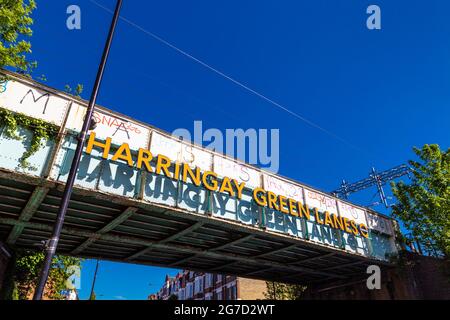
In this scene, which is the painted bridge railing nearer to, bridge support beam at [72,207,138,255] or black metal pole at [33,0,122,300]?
bridge support beam at [72,207,138,255]

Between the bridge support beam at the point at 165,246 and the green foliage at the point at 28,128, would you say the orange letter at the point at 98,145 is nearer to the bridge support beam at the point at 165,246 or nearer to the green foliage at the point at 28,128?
the green foliage at the point at 28,128

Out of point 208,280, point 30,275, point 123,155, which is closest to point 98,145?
point 123,155

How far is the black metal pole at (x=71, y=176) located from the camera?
22.1 ft

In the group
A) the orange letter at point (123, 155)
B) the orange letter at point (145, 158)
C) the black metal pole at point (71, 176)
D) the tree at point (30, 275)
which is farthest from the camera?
the tree at point (30, 275)

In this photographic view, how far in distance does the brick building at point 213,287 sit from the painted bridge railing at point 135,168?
87.5ft

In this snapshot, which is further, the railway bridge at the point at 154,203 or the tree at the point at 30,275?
the tree at the point at 30,275

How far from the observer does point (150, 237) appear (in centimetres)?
1839

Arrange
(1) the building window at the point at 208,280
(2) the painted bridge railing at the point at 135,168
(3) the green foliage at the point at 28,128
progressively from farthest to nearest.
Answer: (1) the building window at the point at 208,280 < (2) the painted bridge railing at the point at 135,168 < (3) the green foliage at the point at 28,128

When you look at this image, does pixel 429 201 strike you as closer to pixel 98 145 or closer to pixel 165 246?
pixel 165 246

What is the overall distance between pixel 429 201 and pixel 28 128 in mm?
22907

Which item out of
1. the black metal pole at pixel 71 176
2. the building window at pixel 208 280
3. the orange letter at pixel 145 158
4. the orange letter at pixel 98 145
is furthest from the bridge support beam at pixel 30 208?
the building window at pixel 208 280

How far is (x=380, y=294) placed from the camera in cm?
2547
